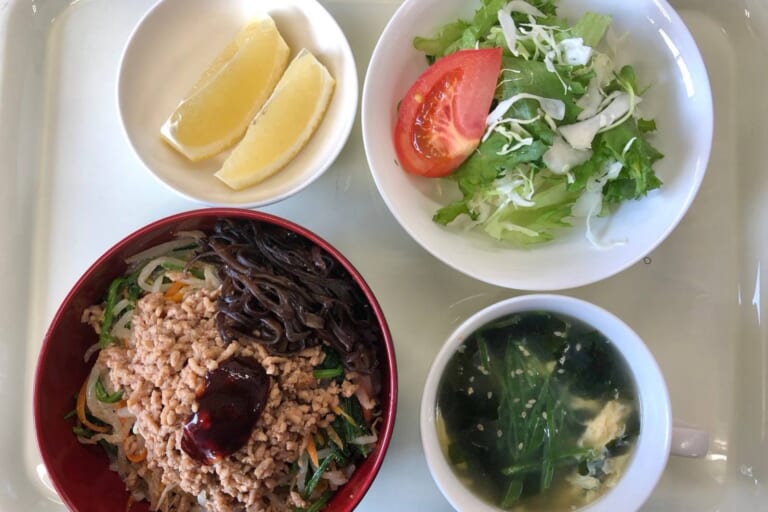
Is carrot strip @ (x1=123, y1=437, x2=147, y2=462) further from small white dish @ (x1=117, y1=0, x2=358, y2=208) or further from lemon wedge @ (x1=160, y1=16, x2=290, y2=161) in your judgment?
lemon wedge @ (x1=160, y1=16, x2=290, y2=161)

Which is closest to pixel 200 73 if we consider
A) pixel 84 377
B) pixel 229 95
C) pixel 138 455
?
pixel 229 95

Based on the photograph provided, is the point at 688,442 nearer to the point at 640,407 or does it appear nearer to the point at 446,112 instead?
the point at 640,407

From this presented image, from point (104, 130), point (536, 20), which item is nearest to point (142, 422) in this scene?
point (104, 130)

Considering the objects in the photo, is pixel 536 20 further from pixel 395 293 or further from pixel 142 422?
pixel 142 422

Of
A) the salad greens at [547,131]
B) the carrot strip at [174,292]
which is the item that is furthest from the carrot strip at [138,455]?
the salad greens at [547,131]

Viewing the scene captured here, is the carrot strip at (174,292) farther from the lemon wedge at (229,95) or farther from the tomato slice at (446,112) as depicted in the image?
the tomato slice at (446,112)
